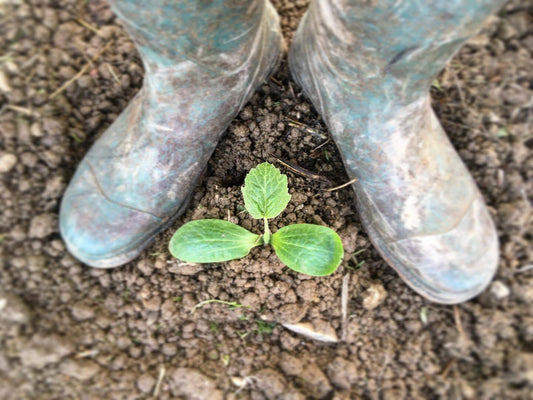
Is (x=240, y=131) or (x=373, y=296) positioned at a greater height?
(x=240, y=131)

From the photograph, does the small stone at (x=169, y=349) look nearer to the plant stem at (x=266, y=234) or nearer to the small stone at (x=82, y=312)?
the small stone at (x=82, y=312)

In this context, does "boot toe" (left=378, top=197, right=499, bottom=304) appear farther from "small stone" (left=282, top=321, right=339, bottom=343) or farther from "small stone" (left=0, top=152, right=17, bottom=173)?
"small stone" (left=0, top=152, right=17, bottom=173)

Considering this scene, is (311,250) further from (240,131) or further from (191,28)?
(191,28)

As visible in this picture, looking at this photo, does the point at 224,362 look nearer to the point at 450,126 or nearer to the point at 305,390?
the point at 305,390

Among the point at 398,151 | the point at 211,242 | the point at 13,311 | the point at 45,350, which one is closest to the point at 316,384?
the point at 211,242

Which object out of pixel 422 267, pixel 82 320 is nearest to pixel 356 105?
pixel 422 267

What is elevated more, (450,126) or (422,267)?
(450,126)

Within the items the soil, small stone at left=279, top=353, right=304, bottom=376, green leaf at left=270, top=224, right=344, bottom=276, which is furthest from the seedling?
small stone at left=279, top=353, right=304, bottom=376
